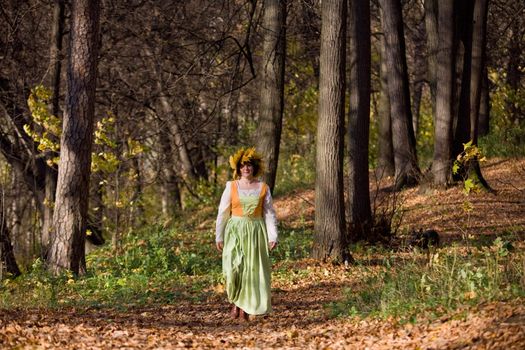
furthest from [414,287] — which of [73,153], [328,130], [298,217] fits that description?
[298,217]

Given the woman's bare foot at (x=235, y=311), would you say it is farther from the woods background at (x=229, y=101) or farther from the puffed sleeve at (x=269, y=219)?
the woods background at (x=229, y=101)

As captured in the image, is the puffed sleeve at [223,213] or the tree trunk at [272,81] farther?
the tree trunk at [272,81]

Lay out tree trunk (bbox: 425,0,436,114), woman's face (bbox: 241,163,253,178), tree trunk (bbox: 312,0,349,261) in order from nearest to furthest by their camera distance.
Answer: woman's face (bbox: 241,163,253,178)
tree trunk (bbox: 312,0,349,261)
tree trunk (bbox: 425,0,436,114)

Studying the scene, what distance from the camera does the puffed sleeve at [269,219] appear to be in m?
10.7

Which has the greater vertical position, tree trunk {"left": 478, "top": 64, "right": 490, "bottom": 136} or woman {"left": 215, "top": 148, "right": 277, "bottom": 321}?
tree trunk {"left": 478, "top": 64, "right": 490, "bottom": 136}

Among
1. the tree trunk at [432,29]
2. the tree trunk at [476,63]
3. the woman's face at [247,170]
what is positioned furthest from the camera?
the tree trunk at [432,29]

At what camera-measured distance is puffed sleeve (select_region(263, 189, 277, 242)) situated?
10684mm

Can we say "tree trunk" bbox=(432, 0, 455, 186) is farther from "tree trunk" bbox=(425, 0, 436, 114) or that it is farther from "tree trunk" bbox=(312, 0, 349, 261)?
"tree trunk" bbox=(312, 0, 349, 261)

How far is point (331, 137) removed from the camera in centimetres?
1333

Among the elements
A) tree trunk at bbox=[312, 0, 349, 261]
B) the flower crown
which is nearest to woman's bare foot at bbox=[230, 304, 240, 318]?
the flower crown

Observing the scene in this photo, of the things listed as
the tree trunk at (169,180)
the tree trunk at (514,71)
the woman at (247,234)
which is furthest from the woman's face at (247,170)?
the tree trunk at (514,71)

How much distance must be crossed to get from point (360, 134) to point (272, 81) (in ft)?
7.40

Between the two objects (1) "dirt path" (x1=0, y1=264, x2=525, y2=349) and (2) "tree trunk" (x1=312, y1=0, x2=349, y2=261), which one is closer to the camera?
(1) "dirt path" (x1=0, y1=264, x2=525, y2=349)

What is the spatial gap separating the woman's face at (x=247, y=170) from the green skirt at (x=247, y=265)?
488 mm
